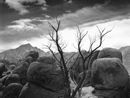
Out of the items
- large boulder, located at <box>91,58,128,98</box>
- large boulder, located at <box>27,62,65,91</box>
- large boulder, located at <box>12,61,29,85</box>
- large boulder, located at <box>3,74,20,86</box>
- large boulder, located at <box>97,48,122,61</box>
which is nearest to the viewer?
large boulder, located at <box>91,58,128,98</box>

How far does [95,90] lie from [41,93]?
855cm

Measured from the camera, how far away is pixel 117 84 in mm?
28062

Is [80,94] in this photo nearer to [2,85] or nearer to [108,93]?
[108,93]

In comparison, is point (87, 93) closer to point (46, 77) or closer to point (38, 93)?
point (46, 77)

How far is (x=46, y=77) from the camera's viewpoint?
32.0 m

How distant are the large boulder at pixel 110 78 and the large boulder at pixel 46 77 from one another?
6477mm

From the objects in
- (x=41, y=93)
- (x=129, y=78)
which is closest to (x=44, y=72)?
(x=41, y=93)

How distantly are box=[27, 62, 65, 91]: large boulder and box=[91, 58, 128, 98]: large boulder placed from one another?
21.3ft

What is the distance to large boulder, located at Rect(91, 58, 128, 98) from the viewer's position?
2814cm

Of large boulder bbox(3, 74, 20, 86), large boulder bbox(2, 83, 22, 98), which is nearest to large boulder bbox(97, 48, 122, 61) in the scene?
large boulder bbox(2, 83, 22, 98)

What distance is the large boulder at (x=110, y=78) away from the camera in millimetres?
28141

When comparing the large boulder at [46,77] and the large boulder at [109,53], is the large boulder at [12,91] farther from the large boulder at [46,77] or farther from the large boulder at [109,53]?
the large boulder at [109,53]

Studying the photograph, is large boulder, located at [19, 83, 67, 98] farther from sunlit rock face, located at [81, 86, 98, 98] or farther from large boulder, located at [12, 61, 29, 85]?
large boulder, located at [12, 61, 29, 85]

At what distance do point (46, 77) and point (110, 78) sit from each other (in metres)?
10.3
